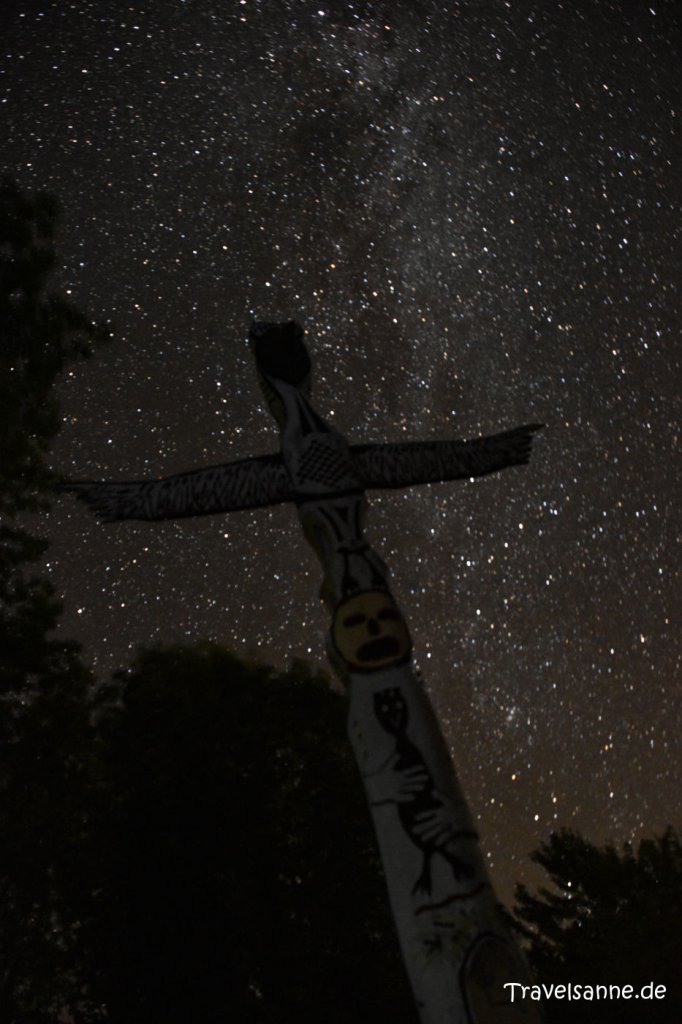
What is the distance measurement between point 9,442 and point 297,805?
19.5 ft

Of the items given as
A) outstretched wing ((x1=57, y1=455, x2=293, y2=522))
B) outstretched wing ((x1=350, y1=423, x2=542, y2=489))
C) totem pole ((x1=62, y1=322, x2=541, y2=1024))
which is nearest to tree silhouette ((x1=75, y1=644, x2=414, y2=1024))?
outstretched wing ((x1=57, y1=455, x2=293, y2=522))

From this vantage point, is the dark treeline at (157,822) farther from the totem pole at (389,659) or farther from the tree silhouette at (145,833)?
the totem pole at (389,659)

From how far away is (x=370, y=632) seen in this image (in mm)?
4219

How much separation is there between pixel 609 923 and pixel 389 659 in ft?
44.2

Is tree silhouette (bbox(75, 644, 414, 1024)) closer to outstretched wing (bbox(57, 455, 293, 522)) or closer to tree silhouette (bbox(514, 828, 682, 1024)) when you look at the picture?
tree silhouette (bbox(514, 828, 682, 1024))

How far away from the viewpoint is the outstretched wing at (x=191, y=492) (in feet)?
15.8

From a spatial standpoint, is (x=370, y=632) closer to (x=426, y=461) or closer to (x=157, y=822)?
(x=426, y=461)

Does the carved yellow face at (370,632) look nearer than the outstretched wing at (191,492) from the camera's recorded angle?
Yes

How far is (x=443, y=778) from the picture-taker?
388 cm

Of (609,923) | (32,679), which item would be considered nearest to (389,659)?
(32,679)

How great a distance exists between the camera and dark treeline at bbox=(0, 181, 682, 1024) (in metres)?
9.11

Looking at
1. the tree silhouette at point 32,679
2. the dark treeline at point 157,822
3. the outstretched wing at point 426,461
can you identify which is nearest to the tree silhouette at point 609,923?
the dark treeline at point 157,822

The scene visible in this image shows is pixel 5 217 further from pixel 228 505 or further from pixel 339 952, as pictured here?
pixel 339 952

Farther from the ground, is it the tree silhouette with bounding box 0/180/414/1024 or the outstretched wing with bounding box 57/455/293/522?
the outstretched wing with bounding box 57/455/293/522
